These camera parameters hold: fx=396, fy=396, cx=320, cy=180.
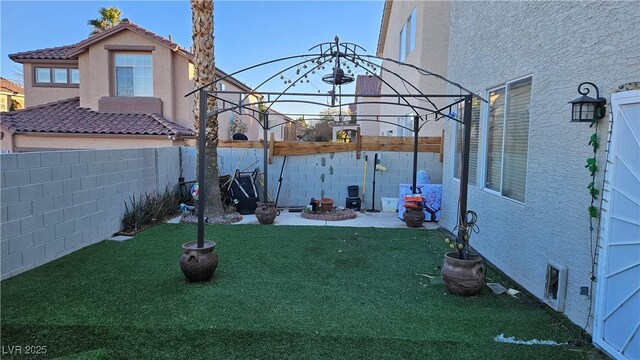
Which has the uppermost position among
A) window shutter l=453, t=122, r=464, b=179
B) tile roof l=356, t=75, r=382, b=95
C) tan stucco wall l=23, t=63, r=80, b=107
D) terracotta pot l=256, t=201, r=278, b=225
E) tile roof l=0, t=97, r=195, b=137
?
tile roof l=356, t=75, r=382, b=95

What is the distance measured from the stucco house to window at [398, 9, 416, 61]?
5.14 metres

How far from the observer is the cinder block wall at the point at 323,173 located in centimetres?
944

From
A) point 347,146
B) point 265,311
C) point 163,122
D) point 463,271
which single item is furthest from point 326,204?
point 163,122

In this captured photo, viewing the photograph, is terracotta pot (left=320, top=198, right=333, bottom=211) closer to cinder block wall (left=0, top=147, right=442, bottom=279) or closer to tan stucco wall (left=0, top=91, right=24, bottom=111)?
cinder block wall (left=0, top=147, right=442, bottom=279)

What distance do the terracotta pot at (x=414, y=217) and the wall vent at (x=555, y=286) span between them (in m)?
3.65

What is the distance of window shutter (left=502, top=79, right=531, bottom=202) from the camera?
4406 mm

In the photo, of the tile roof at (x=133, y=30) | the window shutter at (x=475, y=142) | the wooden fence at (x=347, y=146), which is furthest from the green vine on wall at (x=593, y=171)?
the tile roof at (x=133, y=30)

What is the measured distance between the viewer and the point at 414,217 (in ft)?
24.2

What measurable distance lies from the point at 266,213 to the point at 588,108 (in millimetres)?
5606

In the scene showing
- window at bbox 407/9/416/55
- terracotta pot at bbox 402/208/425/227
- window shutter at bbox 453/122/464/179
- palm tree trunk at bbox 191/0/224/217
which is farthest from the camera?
window at bbox 407/9/416/55

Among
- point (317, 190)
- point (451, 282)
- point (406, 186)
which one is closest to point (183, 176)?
point (317, 190)

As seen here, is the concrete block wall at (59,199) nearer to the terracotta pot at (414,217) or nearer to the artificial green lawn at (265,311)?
the artificial green lawn at (265,311)

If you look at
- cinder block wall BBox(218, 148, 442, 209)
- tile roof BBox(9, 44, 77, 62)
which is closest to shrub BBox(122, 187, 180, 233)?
cinder block wall BBox(218, 148, 442, 209)

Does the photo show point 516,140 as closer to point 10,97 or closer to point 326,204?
point 326,204
